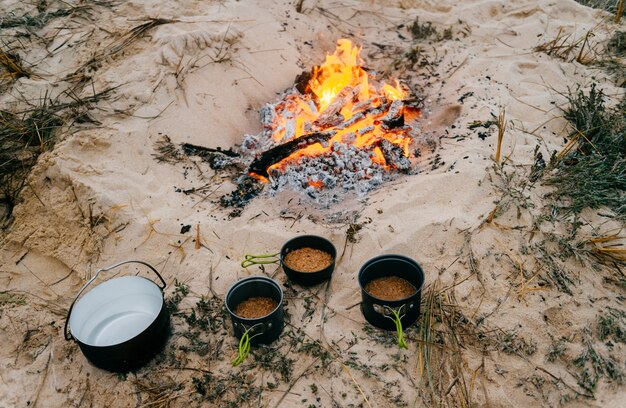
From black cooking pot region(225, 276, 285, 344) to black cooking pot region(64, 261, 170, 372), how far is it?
41 cm

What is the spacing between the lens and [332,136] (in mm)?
3775

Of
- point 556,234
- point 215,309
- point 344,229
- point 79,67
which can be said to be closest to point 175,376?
point 215,309

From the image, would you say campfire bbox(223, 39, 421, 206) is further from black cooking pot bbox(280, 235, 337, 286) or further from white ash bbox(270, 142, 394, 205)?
black cooking pot bbox(280, 235, 337, 286)

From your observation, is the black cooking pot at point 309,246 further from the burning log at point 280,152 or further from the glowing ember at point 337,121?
the burning log at point 280,152

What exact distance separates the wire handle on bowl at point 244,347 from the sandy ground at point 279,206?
0.10 m

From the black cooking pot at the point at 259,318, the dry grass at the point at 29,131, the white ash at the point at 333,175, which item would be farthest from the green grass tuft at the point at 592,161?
the dry grass at the point at 29,131

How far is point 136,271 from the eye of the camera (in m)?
2.96

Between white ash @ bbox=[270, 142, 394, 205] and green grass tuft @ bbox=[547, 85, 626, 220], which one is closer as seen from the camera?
green grass tuft @ bbox=[547, 85, 626, 220]

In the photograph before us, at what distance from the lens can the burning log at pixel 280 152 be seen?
142 inches

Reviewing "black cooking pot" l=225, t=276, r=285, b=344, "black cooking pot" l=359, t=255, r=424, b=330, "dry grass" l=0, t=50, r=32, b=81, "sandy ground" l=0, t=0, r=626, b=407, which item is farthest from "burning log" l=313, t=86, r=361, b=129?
"dry grass" l=0, t=50, r=32, b=81

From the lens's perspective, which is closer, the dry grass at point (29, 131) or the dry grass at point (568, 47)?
the dry grass at point (29, 131)

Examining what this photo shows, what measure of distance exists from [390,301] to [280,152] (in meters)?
1.77

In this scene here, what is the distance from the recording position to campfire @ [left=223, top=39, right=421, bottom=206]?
3520 millimetres

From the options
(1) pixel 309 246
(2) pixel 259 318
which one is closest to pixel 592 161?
(1) pixel 309 246
